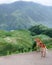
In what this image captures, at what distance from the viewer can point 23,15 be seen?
43.2 feet

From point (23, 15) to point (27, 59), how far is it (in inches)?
238

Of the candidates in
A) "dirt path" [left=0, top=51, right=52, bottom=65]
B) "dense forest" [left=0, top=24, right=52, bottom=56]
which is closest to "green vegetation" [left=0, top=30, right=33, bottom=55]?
"dense forest" [left=0, top=24, right=52, bottom=56]

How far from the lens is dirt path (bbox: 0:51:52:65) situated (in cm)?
684

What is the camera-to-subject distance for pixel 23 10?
13.7 m

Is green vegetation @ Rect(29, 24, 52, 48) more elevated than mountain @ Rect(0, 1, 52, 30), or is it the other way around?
mountain @ Rect(0, 1, 52, 30)

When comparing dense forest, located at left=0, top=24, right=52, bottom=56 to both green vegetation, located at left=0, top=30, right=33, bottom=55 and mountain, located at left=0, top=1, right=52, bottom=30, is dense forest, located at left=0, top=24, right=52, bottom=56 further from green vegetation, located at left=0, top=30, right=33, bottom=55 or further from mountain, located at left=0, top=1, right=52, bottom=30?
mountain, located at left=0, top=1, right=52, bottom=30

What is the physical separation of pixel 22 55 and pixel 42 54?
543 mm

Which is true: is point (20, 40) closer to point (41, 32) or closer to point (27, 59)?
point (41, 32)

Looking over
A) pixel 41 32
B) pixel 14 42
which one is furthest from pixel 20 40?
pixel 41 32

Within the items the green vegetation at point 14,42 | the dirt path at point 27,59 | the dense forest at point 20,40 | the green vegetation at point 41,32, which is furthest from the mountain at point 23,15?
the dirt path at point 27,59

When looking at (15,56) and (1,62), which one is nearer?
(1,62)

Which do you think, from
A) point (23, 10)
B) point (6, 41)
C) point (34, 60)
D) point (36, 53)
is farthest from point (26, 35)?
point (23, 10)

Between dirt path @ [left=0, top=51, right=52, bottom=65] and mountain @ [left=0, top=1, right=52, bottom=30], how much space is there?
15.6 ft

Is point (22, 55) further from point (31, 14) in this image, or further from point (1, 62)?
point (31, 14)
